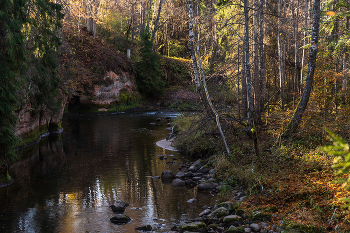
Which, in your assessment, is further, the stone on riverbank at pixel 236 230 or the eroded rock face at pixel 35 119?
the eroded rock face at pixel 35 119

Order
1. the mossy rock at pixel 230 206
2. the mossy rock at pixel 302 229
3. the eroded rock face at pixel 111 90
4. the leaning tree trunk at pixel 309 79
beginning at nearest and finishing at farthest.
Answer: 1. the mossy rock at pixel 302 229
2. the mossy rock at pixel 230 206
3. the leaning tree trunk at pixel 309 79
4. the eroded rock face at pixel 111 90

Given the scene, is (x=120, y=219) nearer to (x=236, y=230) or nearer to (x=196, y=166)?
(x=236, y=230)

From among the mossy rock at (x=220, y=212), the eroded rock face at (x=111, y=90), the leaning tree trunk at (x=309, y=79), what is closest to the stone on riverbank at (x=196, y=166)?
the leaning tree trunk at (x=309, y=79)

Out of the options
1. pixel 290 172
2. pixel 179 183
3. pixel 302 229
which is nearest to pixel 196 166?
pixel 179 183

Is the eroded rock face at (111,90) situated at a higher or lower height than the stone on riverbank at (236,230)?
higher

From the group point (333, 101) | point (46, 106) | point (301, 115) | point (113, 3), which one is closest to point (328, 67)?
point (333, 101)

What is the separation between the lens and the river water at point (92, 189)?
8.02 metres

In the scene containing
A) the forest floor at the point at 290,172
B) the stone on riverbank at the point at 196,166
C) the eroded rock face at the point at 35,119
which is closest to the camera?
the forest floor at the point at 290,172

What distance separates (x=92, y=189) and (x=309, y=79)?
895 centimetres

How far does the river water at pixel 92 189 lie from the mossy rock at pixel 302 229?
110 inches

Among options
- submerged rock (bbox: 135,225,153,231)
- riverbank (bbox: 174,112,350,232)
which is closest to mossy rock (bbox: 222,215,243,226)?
riverbank (bbox: 174,112,350,232)

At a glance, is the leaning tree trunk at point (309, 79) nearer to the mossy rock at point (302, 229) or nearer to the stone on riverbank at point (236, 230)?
the mossy rock at point (302, 229)

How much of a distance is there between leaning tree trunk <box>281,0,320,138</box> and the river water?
432 cm

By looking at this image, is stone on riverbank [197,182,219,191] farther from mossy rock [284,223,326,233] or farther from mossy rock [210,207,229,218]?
mossy rock [284,223,326,233]
